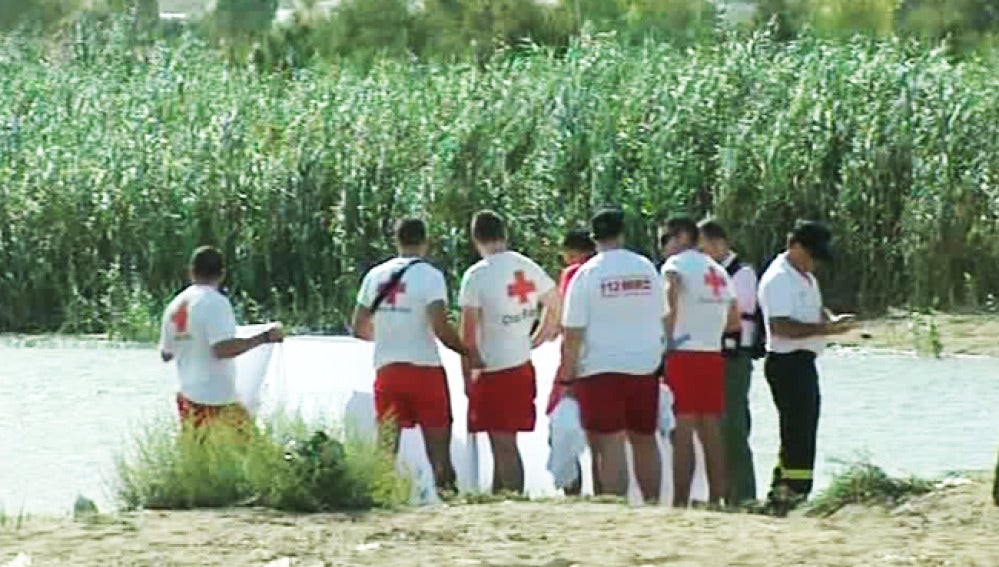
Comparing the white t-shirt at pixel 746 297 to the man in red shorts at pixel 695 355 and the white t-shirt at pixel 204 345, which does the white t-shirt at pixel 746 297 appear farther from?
the white t-shirt at pixel 204 345

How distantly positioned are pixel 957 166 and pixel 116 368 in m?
9.48

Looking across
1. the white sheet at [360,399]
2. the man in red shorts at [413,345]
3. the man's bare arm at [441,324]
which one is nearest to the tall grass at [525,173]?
the white sheet at [360,399]

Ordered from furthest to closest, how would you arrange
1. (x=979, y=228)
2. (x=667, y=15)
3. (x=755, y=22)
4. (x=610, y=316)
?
(x=667, y=15)
(x=755, y=22)
(x=979, y=228)
(x=610, y=316)

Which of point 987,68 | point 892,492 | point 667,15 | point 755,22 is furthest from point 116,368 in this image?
point 667,15

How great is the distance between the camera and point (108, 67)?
37125mm

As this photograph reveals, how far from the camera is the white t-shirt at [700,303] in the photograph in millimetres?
13320

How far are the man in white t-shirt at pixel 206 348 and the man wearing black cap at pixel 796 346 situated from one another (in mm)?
2365

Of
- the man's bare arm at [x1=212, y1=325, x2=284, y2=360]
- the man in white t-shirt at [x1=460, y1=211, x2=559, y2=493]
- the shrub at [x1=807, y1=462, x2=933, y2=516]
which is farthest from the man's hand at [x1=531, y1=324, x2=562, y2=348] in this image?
the shrub at [x1=807, y1=462, x2=933, y2=516]

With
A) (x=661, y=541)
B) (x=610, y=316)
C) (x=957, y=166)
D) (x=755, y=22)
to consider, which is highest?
(x=755, y=22)

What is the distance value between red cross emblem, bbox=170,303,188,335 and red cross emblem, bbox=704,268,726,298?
8.05 ft

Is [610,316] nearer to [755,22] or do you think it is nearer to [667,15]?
[755,22]

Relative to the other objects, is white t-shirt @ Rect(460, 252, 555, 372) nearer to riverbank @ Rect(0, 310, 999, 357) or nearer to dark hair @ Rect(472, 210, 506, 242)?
dark hair @ Rect(472, 210, 506, 242)

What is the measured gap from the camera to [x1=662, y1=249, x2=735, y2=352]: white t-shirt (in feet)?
43.7

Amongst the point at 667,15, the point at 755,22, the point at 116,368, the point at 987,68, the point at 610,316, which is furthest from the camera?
the point at 667,15
